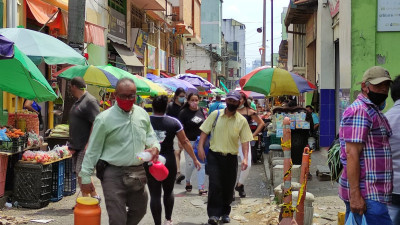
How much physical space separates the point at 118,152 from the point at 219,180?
9.02 ft

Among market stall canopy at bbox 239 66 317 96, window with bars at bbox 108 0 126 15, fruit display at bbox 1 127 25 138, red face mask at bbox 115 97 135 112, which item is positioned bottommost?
fruit display at bbox 1 127 25 138

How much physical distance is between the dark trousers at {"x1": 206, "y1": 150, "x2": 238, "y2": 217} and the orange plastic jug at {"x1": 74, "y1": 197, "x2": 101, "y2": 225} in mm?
3033

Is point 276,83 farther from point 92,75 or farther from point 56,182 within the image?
point 56,182

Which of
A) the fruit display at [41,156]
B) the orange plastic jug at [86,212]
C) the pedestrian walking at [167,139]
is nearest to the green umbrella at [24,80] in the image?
the fruit display at [41,156]

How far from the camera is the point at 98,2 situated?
20781mm

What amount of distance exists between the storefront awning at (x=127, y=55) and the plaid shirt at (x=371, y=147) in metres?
19.5

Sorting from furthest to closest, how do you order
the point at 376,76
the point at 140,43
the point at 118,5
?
the point at 140,43, the point at 118,5, the point at 376,76

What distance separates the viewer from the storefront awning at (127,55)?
2348cm

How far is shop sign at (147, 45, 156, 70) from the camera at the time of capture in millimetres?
30830

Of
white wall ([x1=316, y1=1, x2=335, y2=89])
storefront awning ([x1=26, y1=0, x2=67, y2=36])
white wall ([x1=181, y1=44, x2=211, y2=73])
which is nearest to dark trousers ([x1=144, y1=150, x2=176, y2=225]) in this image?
storefront awning ([x1=26, y1=0, x2=67, y2=36])

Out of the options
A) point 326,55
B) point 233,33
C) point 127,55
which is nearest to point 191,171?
point 326,55

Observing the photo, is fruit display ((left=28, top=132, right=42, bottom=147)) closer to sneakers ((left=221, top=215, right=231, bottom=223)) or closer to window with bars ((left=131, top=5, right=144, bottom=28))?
sneakers ((left=221, top=215, right=231, bottom=223))

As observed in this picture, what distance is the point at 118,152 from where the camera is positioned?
521cm

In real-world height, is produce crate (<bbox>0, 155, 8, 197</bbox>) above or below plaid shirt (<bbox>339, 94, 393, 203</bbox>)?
below
